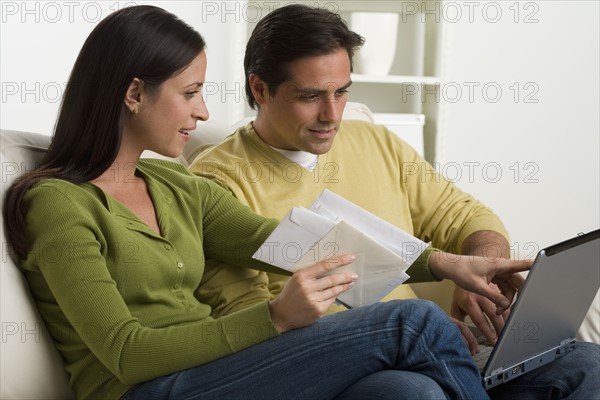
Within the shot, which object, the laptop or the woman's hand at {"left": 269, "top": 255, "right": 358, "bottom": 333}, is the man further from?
the woman's hand at {"left": 269, "top": 255, "right": 358, "bottom": 333}

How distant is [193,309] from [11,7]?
6.12 ft

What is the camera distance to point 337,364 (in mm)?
1409

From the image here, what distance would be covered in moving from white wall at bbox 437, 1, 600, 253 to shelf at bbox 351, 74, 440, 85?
29 centimetres

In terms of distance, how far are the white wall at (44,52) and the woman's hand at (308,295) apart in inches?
73.7

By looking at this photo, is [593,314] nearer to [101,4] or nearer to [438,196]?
[438,196]

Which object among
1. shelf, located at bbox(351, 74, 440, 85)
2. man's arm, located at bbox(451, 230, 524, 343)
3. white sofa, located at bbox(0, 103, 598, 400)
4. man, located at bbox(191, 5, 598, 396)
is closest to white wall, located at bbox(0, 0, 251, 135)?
shelf, located at bbox(351, 74, 440, 85)

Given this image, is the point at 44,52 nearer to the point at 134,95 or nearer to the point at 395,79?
the point at 395,79

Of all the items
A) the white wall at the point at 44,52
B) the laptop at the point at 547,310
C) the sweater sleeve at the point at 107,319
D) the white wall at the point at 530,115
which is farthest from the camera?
the white wall at the point at 530,115

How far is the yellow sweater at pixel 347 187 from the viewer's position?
5.99 feet

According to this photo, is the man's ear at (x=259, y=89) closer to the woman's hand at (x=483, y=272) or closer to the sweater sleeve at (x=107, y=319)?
the woman's hand at (x=483, y=272)

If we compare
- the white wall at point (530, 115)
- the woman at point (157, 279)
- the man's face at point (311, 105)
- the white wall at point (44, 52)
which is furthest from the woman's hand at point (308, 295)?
the white wall at point (530, 115)

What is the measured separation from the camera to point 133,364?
4.51 ft

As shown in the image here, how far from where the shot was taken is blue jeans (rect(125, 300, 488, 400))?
1.39 meters

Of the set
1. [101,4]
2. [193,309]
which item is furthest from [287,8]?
[101,4]
